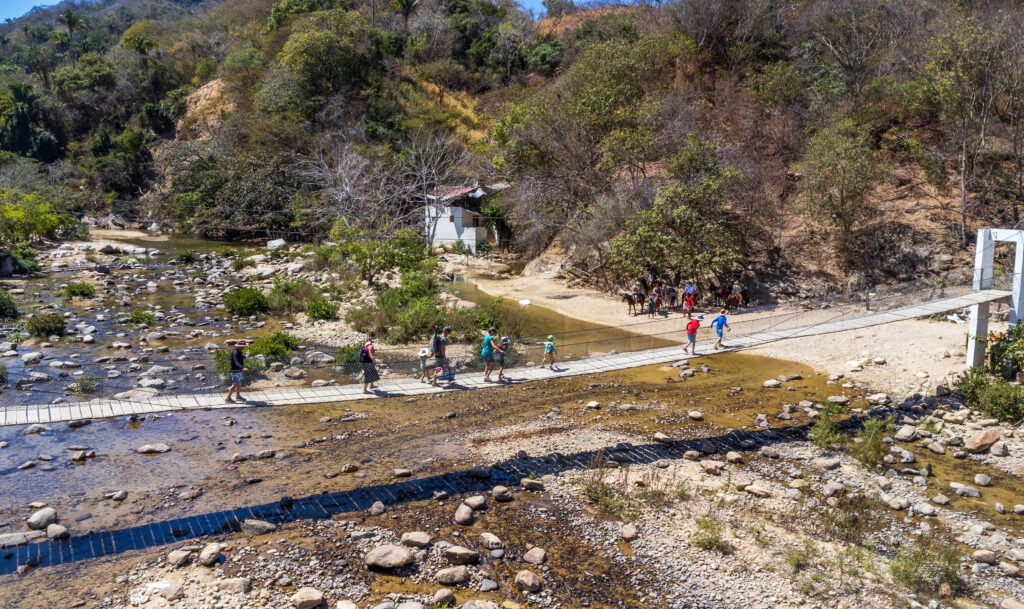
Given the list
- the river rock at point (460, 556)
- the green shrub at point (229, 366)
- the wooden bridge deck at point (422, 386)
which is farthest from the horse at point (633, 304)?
the river rock at point (460, 556)

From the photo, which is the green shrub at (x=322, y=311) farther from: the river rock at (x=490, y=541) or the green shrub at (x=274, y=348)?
the river rock at (x=490, y=541)

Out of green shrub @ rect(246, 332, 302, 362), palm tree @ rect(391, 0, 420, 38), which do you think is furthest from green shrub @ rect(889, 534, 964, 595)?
palm tree @ rect(391, 0, 420, 38)

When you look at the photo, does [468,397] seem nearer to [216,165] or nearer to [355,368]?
[355,368]

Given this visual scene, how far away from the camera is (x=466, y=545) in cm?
784

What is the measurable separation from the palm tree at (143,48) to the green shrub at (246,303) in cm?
4247

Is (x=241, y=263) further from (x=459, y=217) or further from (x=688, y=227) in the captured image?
(x=688, y=227)

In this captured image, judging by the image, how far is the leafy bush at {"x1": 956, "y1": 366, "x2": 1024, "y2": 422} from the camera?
11680mm

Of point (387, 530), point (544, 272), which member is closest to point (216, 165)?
point (544, 272)

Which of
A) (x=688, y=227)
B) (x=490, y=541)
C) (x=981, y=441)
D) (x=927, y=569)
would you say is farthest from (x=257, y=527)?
(x=688, y=227)

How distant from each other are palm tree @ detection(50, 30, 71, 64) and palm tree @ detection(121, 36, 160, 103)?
10.3m

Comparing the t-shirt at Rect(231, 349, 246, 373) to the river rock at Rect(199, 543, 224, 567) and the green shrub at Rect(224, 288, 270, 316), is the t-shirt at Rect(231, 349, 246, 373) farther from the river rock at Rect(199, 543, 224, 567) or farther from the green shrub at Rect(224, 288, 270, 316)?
the green shrub at Rect(224, 288, 270, 316)

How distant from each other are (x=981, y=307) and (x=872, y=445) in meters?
5.37

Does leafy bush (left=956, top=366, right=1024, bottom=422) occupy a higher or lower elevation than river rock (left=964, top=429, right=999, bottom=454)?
higher

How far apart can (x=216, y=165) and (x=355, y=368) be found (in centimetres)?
3244
